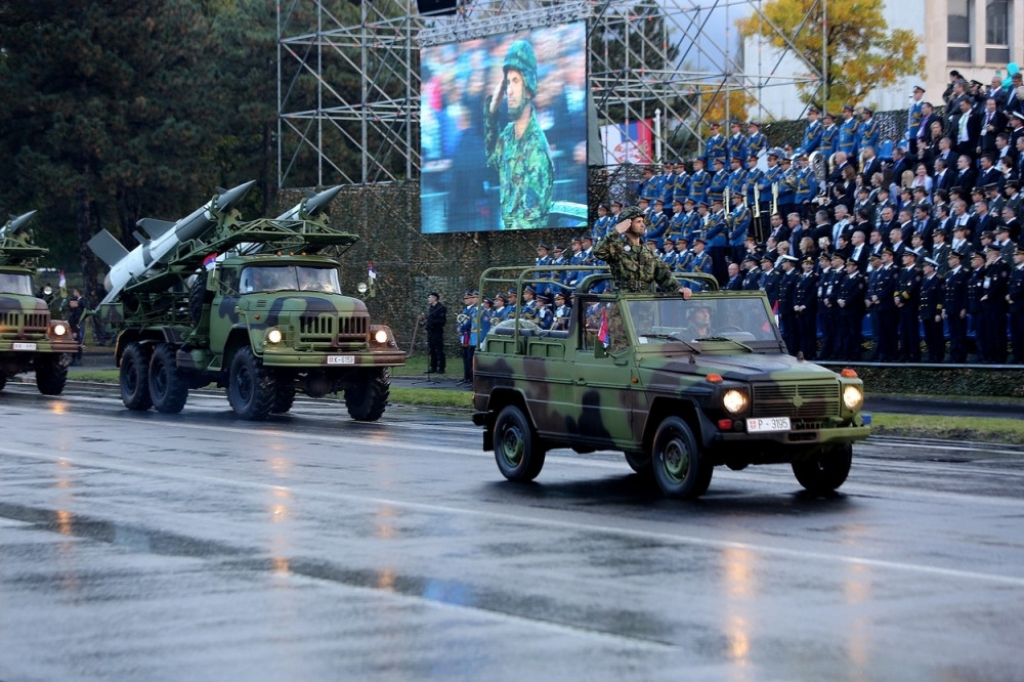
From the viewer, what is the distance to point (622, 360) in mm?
15008

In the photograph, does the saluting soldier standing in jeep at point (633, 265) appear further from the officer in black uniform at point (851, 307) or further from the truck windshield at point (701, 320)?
the officer in black uniform at point (851, 307)

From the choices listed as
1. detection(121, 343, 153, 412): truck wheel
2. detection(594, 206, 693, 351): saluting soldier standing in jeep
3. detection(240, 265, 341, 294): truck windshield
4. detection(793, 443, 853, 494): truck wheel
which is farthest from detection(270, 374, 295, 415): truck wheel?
detection(793, 443, 853, 494): truck wheel

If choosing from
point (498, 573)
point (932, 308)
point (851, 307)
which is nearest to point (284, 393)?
point (851, 307)

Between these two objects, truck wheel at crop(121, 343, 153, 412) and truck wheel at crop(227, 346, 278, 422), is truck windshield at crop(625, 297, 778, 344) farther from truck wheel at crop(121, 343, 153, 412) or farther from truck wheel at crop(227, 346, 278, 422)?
truck wheel at crop(121, 343, 153, 412)

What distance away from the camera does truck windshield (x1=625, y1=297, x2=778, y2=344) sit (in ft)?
49.7

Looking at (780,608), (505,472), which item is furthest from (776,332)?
(780,608)

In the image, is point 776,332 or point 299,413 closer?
point 776,332

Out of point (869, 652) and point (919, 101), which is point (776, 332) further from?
point (919, 101)

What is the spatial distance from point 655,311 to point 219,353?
43.5 feet

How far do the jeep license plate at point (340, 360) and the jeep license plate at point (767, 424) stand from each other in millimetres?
12323

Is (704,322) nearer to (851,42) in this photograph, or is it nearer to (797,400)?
(797,400)

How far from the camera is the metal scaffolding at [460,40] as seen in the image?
40.3 metres

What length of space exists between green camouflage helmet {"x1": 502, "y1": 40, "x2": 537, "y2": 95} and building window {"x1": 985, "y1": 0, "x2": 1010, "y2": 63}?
37514 mm

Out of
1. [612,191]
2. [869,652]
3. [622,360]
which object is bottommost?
[869,652]
